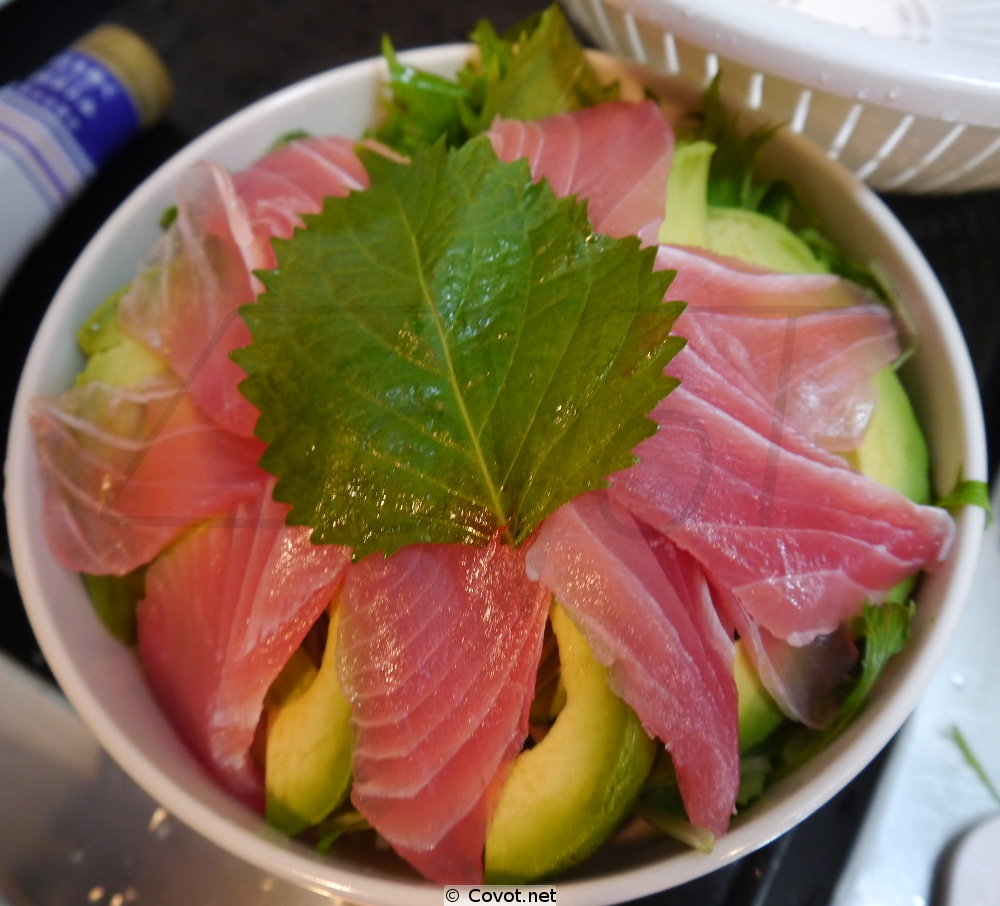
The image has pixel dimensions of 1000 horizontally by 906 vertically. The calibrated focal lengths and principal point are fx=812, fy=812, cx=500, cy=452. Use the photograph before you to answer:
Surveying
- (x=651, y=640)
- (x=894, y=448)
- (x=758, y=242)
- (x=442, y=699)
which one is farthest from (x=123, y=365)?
(x=894, y=448)

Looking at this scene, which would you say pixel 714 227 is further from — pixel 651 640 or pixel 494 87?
pixel 651 640

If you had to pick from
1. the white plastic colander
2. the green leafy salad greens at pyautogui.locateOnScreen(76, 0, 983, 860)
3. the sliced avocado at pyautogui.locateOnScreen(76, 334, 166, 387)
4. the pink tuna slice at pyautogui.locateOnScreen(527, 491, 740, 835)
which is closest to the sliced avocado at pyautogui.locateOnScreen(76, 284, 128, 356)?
the sliced avocado at pyautogui.locateOnScreen(76, 334, 166, 387)

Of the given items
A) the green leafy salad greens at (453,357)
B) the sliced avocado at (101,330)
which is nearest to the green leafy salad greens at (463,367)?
the green leafy salad greens at (453,357)

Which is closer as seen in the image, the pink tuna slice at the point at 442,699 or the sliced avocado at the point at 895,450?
the pink tuna slice at the point at 442,699

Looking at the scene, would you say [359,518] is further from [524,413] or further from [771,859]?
[771,859]

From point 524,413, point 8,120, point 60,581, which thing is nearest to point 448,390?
point 524,413

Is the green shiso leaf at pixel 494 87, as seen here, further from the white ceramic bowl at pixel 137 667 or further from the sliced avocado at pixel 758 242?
the sliced avocado at pixel 758 242
